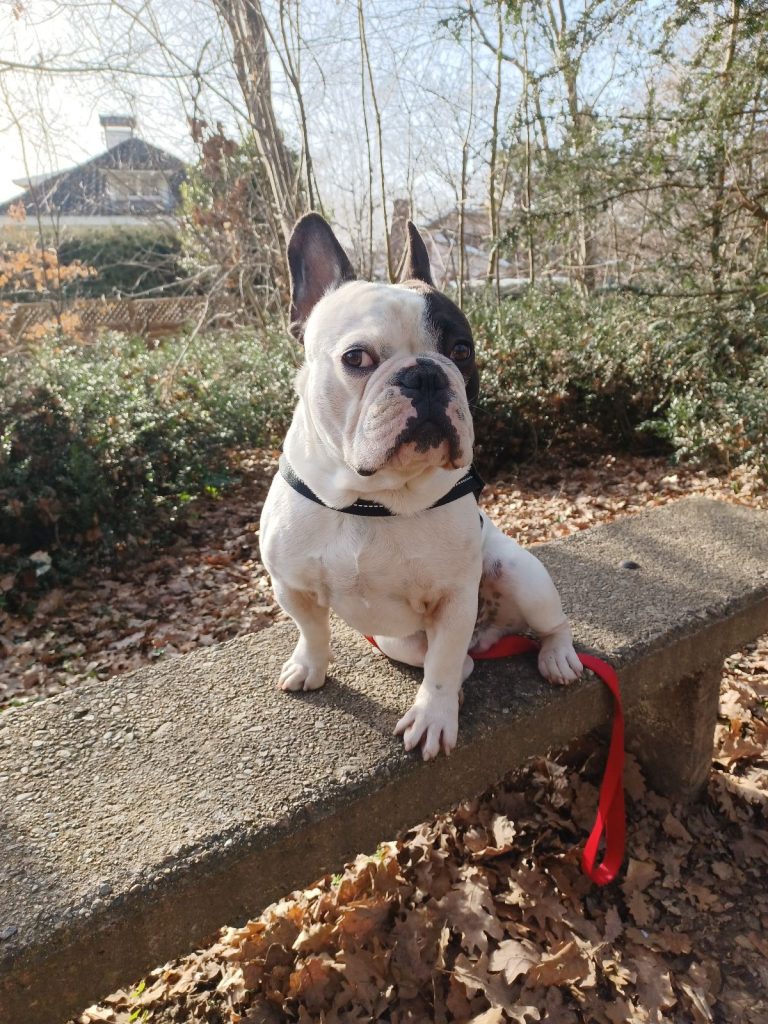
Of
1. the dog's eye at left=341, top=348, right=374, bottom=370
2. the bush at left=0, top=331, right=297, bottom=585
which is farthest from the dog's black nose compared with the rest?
the bush at left=0, top=331, right=297, bottom=585

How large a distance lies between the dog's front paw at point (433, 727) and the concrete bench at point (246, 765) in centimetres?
5

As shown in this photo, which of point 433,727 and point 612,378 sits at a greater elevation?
point 612,378

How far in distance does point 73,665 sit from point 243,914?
280 centimetres

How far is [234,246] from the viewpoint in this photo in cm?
→ 852

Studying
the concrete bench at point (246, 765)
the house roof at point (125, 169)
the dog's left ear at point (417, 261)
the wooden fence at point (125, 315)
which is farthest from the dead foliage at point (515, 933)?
the house roof at point (125, 169)

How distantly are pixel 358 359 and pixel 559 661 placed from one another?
1.24 meters

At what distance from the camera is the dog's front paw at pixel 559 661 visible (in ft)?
7.42

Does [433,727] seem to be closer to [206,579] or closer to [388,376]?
[388,376]

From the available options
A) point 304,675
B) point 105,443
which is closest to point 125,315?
point 105,443

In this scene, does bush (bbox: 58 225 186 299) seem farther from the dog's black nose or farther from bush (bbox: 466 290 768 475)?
the dog's black nose

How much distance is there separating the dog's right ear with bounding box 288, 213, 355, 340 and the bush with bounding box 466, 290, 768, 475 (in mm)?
4623

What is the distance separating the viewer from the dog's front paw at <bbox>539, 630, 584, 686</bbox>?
2262 mm

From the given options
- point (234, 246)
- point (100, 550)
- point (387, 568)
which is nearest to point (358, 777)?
point (387, 568)

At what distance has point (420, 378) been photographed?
Answer: 5.21 ft
